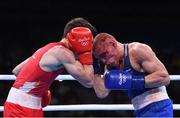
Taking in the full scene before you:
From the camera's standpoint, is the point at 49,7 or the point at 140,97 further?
the point at 49,7

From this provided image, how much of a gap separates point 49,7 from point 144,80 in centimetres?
421

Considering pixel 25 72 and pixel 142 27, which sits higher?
pixel 25 72

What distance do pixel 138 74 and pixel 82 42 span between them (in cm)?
40

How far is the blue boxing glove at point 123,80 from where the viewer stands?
7.92ft

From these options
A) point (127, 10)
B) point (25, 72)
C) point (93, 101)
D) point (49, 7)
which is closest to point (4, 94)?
point (93, 101)

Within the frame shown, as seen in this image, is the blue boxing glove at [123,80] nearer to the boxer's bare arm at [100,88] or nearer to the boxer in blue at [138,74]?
the boxer in blue at [138,74]

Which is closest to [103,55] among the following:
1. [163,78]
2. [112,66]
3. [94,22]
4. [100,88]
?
[112,66]

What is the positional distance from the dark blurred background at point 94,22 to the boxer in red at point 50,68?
342cm

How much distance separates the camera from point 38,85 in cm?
236

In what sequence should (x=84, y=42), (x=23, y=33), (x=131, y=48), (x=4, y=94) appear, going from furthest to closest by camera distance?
(x=23, y=33)
(x=4, y=94)
(x=131, y=48)
(x=84, y=42)

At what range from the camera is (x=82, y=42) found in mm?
2301

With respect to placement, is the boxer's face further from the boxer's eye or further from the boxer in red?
the boxer in red

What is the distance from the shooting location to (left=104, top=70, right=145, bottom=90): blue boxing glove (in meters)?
→ 2.41

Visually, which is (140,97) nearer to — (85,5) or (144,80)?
(144,80)
